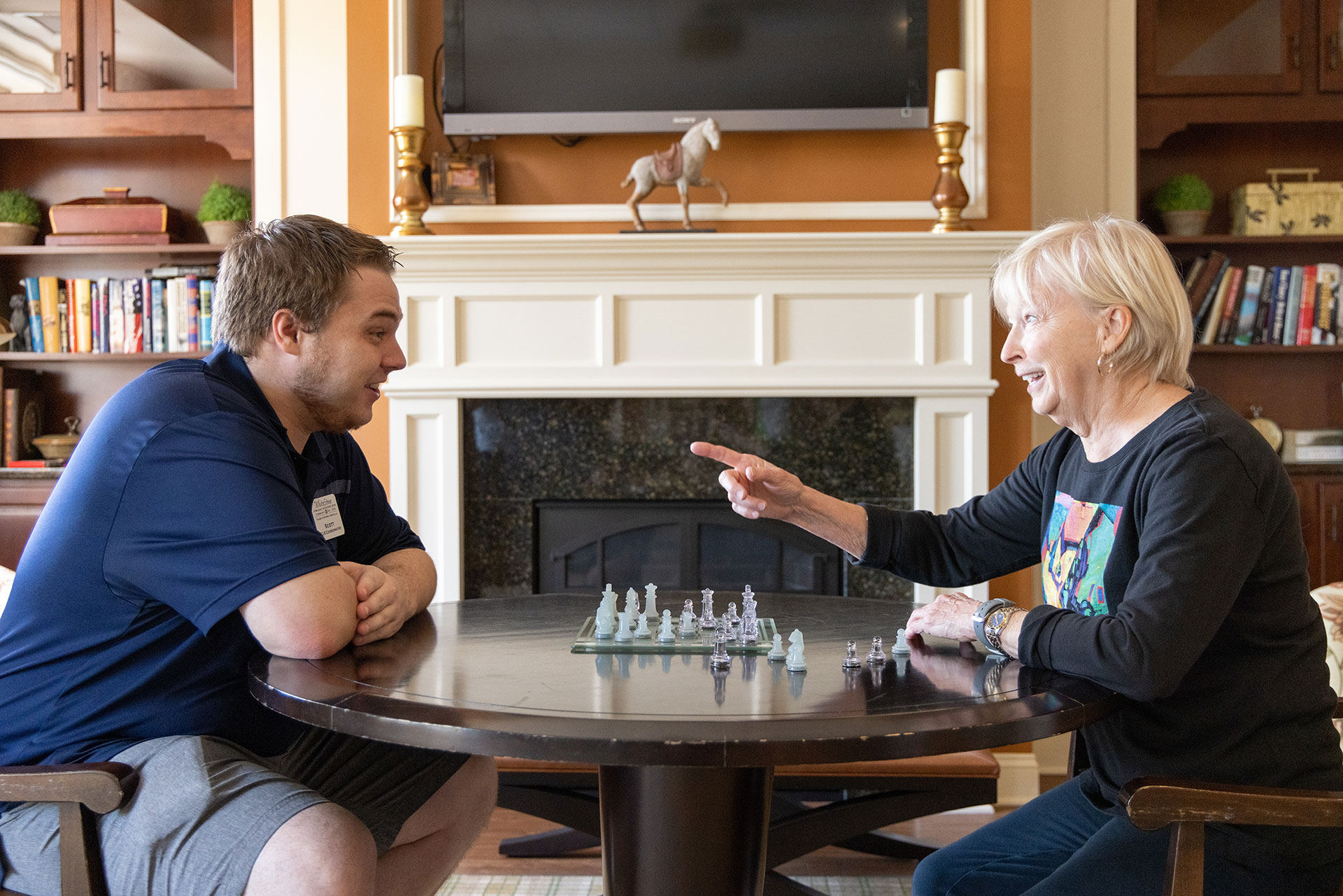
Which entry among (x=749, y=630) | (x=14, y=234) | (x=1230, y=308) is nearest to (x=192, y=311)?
(x=14, y=234)

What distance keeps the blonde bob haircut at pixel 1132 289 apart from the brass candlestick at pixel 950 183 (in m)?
1.53

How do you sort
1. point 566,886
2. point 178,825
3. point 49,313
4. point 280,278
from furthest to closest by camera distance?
point 49,313 → point 566,886 → point 280,278 → point 178,825

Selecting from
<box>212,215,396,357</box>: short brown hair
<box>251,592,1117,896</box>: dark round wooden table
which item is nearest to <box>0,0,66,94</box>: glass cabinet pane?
<box>212,215,396,357</box>: short brown hair

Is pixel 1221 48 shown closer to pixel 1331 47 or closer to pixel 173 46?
pixel 1331 47

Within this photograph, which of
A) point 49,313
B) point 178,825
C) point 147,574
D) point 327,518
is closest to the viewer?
point 178,825

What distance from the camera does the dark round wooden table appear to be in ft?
3.46

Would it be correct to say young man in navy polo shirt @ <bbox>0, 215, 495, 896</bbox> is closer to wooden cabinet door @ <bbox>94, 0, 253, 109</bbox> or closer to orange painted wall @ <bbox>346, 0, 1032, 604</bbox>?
orange painted wall @ <bbox>346, 0, 1032, 604</bbox>

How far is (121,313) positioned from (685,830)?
3.06 metres

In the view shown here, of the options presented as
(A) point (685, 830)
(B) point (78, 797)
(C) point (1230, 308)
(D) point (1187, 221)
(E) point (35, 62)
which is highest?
(E) point (35, 62)

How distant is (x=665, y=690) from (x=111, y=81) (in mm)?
3180

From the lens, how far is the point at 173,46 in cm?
351

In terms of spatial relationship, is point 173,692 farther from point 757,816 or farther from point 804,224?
point 804,224

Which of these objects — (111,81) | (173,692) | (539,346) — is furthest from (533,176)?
(173,692)

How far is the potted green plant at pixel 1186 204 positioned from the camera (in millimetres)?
3461
